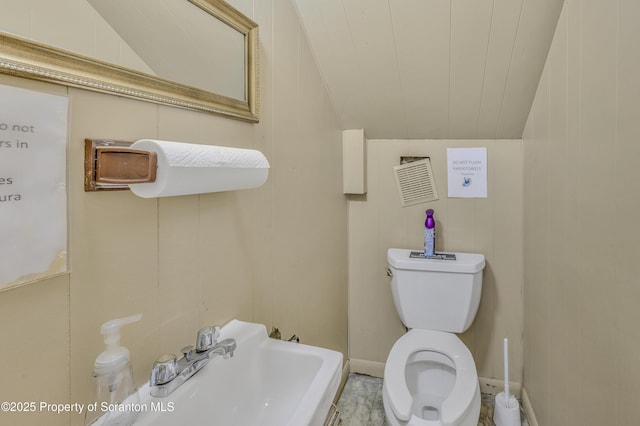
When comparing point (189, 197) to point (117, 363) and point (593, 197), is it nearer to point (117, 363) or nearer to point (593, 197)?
point (117, 363)

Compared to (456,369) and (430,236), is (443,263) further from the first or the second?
(456,369)

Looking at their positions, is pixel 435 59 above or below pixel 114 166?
above

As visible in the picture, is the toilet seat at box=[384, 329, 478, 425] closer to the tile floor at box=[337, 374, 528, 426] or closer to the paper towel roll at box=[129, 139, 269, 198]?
the tile floor at box=[337, 374, 528, 426]

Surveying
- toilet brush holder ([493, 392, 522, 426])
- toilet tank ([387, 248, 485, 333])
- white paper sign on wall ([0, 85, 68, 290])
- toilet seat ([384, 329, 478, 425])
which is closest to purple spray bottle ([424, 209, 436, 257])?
toilet tank ([387, 248, 485, 333])

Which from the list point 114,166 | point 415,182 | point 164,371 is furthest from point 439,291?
point 114,166

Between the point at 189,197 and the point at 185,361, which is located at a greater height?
the point at 189,197

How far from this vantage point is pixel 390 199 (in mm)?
1855

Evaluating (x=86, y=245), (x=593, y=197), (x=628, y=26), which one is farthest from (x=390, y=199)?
(x=86, y=245)

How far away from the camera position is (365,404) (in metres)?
1.71

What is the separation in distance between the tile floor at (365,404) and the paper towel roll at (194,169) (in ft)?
4.48

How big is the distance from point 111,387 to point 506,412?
1611mm

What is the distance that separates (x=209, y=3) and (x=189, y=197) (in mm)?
501

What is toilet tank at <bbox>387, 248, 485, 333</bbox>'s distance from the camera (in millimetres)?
1554

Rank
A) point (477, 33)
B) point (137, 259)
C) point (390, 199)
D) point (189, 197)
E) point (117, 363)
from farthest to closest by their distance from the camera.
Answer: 1. point (390, 199)
2. point (477, 33)
3. point (189, 197)
4. point (137, 259)
5. point (117, 363)
